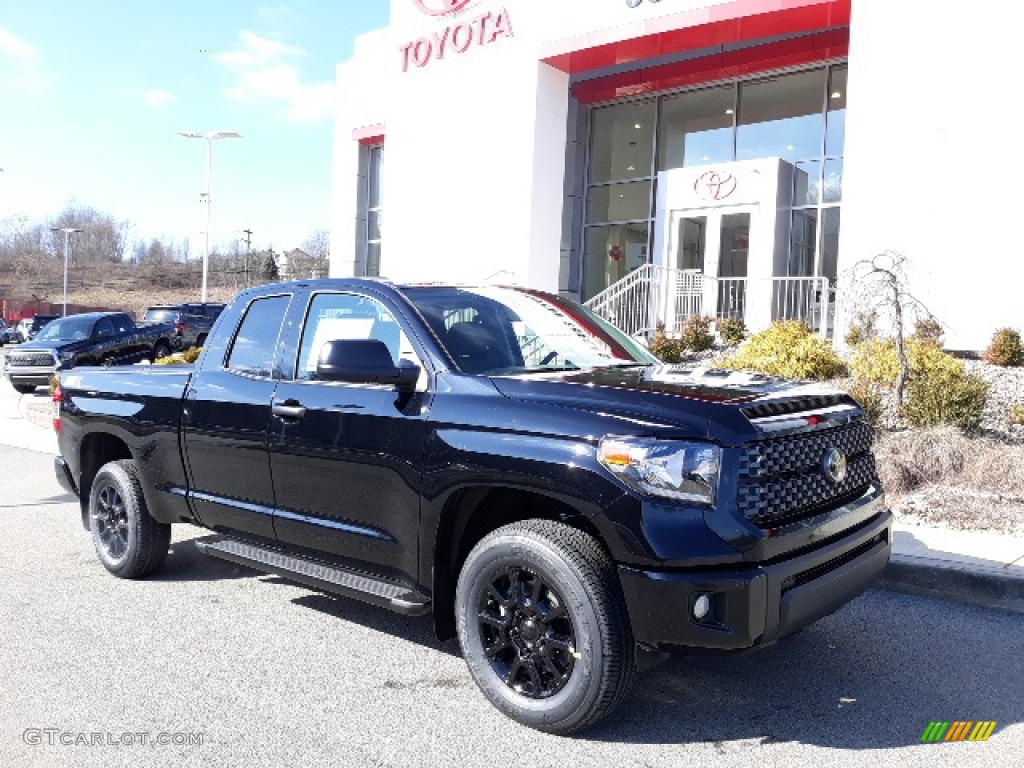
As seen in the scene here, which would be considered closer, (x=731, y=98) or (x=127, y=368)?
(x=127, y=368)

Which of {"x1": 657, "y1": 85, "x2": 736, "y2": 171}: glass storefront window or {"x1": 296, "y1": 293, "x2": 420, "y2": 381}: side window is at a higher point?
{"x1": 657, "y1": 85, "x2": 736, "y2": 171}: glass storefront window

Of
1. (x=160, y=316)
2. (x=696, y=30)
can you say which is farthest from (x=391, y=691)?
(x=160, y=316)

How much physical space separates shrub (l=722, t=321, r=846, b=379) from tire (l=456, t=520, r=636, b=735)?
24.4ft

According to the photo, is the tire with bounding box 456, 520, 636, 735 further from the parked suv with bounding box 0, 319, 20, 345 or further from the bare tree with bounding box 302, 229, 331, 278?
the bare tree with bounding box 302, 229, 331, 278

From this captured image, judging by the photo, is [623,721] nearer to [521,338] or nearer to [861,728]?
[861,728]

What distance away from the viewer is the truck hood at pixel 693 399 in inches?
127

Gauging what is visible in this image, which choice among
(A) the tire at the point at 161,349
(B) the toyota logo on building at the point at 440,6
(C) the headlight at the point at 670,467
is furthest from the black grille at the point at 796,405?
(A) the tire at the point at 161,349

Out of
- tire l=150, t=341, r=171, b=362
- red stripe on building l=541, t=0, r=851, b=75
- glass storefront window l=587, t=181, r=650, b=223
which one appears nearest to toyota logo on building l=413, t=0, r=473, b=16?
red stripe on building l=541, t=0, r=851, b=75

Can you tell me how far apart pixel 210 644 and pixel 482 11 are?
65.1 ft

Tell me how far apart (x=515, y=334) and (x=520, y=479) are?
1094 mm

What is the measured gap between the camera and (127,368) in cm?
567

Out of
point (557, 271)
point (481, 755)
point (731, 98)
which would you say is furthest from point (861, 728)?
point (731, 98)

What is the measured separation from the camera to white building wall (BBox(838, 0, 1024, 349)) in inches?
559

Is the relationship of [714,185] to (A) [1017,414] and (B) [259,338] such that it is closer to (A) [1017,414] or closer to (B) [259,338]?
(A) [1017,414]
